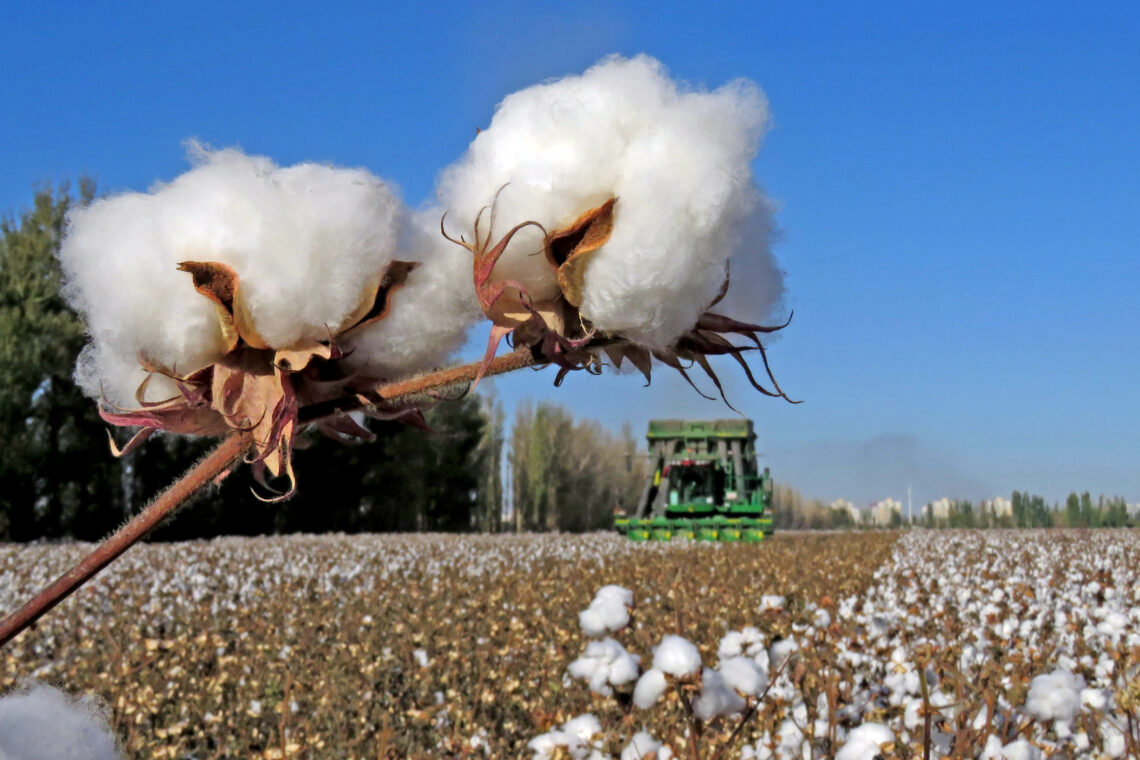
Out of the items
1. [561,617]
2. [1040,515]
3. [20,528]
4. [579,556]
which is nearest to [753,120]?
[561,617]

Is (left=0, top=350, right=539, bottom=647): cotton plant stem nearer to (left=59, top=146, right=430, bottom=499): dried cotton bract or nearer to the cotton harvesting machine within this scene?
(left=59, top=146, right=430, bottom=499): dried cotton bract

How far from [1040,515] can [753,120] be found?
2764 cm

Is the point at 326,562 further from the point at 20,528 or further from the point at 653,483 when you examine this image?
the point at 20,528

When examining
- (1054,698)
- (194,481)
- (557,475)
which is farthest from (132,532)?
(557,475)

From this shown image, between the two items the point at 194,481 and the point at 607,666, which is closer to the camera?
the point at 194,481

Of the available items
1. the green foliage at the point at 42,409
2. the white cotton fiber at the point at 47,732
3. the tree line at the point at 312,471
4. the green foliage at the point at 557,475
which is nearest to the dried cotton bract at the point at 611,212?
the white cotton fiber at the point at 47,732

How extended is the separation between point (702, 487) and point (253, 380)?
15247 mm

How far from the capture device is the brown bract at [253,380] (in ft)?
1.79

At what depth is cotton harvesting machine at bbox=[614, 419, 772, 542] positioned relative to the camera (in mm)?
14078

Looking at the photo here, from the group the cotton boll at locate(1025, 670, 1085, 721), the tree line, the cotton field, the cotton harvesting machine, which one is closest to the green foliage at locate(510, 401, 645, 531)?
the tree line

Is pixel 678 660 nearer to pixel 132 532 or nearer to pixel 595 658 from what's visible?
pixel 595 658

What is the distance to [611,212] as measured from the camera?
529 millimetres

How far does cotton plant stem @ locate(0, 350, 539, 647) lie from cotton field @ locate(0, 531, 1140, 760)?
0.61ft

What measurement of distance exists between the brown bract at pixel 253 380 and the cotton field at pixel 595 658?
9.5 inches
